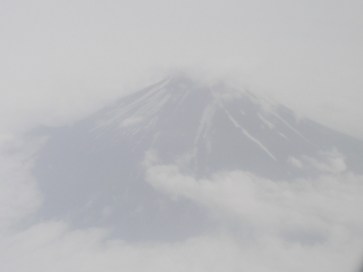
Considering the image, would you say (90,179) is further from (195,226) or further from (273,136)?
(273,136)

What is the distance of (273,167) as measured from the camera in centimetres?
14375

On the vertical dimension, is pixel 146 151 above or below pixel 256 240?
above

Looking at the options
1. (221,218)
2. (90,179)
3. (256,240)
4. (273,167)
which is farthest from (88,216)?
(273,167)

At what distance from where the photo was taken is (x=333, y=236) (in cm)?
12144

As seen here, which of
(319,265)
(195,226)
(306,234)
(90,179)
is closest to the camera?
(319,265)

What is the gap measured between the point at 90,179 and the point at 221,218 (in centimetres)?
5236

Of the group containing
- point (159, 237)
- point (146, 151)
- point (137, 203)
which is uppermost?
point (146, 151)

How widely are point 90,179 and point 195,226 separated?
45695 mm

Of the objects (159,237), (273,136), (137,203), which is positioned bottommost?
(159,237)

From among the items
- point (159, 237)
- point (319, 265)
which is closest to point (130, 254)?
→ point (159, 237)

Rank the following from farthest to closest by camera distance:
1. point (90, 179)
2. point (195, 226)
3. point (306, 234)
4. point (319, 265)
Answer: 1. point (90, 179)
2. point (195, 226)
3. point (306, 234)
4. point (319, 265)

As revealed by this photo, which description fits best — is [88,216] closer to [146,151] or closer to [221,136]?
[146,151]

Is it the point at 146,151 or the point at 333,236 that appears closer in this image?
the point at 333,236

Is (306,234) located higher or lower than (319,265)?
higher
